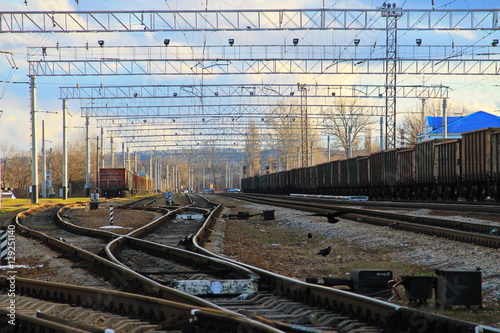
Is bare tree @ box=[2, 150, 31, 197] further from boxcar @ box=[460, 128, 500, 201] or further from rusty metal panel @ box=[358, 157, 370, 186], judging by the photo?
boxcar @ box=[460, 128, 500, 201]

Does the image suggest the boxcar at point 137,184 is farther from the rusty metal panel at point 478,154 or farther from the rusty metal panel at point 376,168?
the rusty metal panel at point 478,154

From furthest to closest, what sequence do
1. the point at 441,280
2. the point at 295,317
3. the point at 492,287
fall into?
the point at 492,287, the point at 441,280, the point at 295,317

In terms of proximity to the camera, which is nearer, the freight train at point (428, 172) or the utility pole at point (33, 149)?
the freight train at point (428, 172)

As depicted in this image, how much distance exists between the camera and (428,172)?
99.5 feet

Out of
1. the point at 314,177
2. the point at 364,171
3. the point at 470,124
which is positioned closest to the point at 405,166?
the point at 364,171

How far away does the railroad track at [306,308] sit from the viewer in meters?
4.38

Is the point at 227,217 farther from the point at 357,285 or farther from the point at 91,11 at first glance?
the point at 357,285

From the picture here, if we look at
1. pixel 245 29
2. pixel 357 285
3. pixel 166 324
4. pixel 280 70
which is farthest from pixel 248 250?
pixel 280 70

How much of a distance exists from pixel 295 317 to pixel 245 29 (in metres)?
24.2

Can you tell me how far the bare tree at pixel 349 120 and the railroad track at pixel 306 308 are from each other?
4315 cm

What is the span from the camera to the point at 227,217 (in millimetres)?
22312

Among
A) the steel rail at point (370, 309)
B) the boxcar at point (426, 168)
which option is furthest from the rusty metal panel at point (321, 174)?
the steel rail at point (370, 309)

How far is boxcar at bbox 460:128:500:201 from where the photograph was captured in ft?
78.0

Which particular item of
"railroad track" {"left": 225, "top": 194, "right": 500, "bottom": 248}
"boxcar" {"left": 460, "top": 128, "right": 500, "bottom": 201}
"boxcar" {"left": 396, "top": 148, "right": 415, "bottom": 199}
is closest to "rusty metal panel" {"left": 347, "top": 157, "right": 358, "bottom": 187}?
"boxcar" {"left": 396, "top": 148, "right": 415, "bottom": 199}
